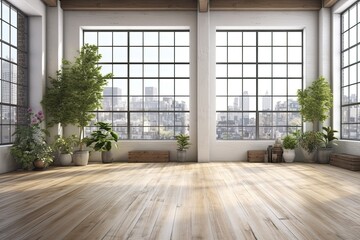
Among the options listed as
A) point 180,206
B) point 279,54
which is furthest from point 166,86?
point 180,206

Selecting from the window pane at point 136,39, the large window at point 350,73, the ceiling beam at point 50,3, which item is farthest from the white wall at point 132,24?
the large window at point 350,73

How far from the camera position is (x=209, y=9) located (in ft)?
27.8

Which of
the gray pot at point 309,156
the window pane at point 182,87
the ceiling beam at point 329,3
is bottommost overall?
the gray pot at point 309,156

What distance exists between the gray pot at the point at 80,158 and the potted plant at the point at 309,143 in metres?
5.57

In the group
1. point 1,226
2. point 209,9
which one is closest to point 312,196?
point 1,226

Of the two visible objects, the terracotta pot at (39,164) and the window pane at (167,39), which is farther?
the window pane at (167,39)

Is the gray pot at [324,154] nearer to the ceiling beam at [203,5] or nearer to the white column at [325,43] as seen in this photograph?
the white column at [325,43]

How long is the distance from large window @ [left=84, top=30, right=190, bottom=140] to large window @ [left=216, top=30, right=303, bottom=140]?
1097 mm

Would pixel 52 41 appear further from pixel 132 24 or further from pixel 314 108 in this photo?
pixel 314 108

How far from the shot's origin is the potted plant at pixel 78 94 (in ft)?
25.3

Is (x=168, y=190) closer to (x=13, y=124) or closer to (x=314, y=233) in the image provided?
(x=314, y=233)

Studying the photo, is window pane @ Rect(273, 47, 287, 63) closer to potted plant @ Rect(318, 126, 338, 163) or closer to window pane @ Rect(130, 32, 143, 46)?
potted plant @ Rect(318, 126, 338, 163)

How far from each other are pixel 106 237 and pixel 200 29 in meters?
6.87

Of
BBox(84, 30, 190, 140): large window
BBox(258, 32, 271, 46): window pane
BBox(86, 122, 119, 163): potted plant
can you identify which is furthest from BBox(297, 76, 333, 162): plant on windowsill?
BBox(86, 122, 119, 163): potted plant
